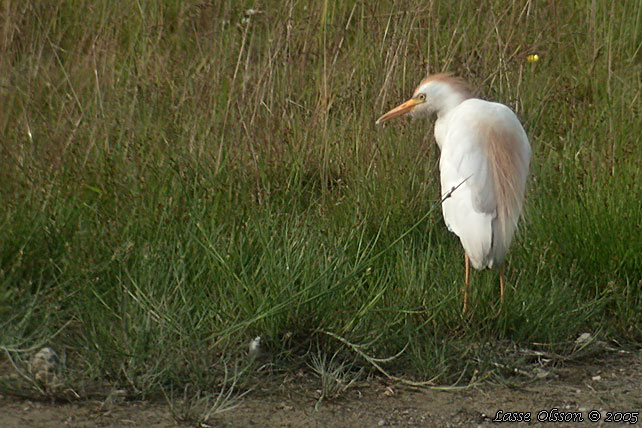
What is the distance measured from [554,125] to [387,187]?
3.96 ft

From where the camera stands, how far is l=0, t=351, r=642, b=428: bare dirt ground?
2520 millimetres

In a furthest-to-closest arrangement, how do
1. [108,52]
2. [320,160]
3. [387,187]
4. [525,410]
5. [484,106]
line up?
[108,52]
[320,160]
[387,187]
[484,106]
[525,410]

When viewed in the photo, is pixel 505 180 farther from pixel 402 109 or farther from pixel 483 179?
pixel 402 109

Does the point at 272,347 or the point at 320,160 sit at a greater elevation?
the point at 320,160

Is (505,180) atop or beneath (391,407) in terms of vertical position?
atop

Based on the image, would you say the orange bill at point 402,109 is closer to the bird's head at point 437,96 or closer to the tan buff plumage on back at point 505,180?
the bird's head at point 437,96

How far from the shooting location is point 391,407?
8.77ft

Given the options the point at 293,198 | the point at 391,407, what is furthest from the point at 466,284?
the point at 293,198

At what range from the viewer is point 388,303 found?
305cm

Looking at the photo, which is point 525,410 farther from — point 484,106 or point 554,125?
point 554,125

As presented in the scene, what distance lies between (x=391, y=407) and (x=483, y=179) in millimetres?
961

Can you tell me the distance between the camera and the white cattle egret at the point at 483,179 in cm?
317

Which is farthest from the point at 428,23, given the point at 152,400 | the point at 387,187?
the point at 152,400

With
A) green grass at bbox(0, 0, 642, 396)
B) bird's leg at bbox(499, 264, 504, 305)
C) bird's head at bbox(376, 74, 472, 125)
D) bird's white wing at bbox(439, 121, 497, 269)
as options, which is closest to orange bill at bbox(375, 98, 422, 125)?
bird's head at bbox(376, 74, 472, 125)
